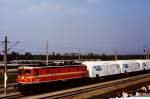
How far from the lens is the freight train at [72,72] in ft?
123

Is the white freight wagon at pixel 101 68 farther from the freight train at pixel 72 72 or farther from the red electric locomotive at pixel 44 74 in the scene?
the red electric locomotive at pixel 44 74

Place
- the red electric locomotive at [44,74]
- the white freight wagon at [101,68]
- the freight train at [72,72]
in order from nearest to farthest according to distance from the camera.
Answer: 1. the red electric locomotive at [44,74]
2. the freight train at [72,72]
3. the white freight wagon at [101,68]

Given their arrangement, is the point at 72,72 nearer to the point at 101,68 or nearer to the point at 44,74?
the point at 44,74

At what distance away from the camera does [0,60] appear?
100625 mm


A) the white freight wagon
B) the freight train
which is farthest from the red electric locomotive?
the white freight wagon

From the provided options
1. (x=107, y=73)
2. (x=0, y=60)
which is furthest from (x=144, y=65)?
(x=0, y=60)

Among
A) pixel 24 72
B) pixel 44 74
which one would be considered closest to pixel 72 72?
pixel 44 74

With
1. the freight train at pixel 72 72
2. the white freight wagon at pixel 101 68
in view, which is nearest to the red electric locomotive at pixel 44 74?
the freight train at pixel 72 72

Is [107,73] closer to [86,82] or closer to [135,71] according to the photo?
[86,82]

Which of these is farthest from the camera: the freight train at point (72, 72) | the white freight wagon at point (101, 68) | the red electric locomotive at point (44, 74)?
the white freight wagon at point (101, 68)

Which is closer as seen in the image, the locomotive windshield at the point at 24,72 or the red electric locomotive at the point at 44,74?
the red electric locomotive at the point at 44,74

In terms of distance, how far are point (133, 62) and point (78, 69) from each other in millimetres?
21095

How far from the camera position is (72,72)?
4416cm

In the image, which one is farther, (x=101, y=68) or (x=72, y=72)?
(x=101, y=68)
